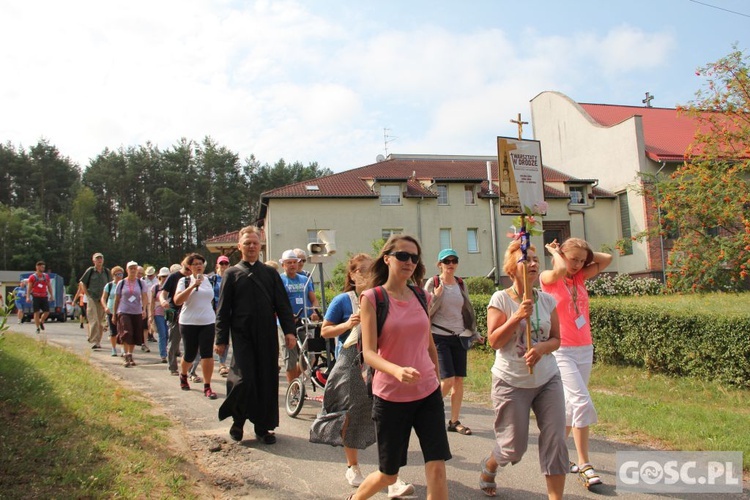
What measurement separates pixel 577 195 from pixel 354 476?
3748 centimetres

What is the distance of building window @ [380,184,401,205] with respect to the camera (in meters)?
38.8

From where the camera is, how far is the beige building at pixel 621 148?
116ft

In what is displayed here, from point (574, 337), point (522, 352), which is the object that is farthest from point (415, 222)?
point (522, 352)

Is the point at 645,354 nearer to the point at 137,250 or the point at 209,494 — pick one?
the point at 209,494

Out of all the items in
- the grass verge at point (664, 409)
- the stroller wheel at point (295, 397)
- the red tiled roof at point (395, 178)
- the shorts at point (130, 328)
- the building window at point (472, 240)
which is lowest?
the grass verge at point (664, 409)

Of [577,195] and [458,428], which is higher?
[577,195]

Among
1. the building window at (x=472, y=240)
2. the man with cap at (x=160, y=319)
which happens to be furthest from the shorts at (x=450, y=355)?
the building window at (x=472, y=240)

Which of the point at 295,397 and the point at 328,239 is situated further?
the point at 328,239

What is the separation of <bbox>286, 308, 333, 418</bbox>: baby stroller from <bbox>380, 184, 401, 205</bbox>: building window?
1215 inches

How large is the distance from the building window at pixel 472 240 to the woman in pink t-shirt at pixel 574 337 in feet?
112

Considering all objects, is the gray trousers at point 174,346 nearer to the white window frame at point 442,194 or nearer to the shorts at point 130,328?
the shorts at point 130,328

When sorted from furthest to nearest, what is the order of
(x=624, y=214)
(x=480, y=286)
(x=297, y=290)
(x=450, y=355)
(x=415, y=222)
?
(x=624, y=214) → (x=415, y=222) → (x=480, y=286) → (x=297, y=290) → (x=450, y=355)

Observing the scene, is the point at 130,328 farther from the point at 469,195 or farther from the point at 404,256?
the point at 469,195

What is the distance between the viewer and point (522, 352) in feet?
14.3
